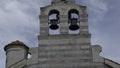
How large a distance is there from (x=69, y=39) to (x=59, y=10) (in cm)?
187

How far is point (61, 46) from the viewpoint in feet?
73.1

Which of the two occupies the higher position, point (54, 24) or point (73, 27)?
point (54, 24)

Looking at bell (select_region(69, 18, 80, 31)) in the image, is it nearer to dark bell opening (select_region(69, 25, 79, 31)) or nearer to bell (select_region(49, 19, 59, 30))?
dark bell opening (select_region(69, 25, 79, 31))

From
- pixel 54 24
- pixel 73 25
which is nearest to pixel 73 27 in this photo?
pixel 73 25

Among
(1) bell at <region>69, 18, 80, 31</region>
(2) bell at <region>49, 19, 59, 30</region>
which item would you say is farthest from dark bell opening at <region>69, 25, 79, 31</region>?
(2) bell at <region>49, 19, 59, 30</region>

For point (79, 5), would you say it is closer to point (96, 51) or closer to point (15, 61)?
point (96, 51)

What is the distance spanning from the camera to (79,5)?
23.5m

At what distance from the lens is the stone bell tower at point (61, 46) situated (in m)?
21.7

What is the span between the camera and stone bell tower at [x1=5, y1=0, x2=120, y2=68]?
21719 millimetres

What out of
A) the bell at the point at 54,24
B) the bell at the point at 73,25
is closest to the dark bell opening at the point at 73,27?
the bell at the point at 73,25

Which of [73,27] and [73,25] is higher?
[73,25]

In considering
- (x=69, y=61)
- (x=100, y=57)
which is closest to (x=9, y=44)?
(x=69, y=61)

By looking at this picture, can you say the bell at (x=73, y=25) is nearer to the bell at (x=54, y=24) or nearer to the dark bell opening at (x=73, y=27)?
the dark bell opening at (x=73, y=27)

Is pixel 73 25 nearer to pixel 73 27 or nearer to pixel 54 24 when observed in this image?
pixel 73 27
